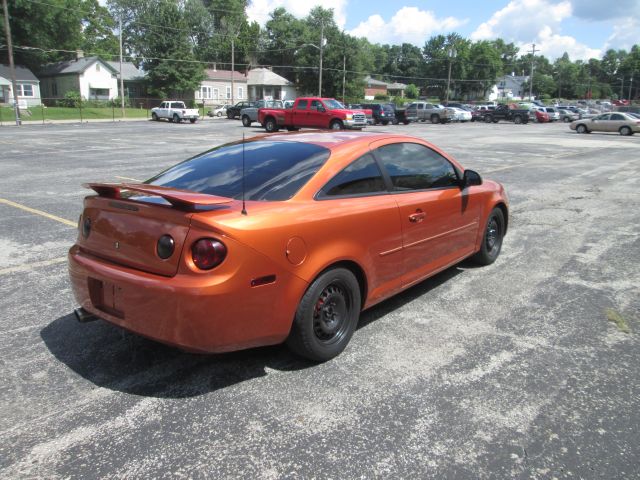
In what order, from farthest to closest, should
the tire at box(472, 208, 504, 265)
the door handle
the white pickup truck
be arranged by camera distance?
the white pickup truck → the tire at box(472, 208, 504, 265) → the door handle

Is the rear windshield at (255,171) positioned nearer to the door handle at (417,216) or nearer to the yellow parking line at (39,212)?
the door handle at (417,216)

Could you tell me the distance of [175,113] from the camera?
143 ft

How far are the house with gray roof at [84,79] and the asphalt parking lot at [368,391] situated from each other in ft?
217

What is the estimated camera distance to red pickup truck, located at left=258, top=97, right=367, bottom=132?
28.8m

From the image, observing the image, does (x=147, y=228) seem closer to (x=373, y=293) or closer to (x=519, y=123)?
(x=373, y=293)

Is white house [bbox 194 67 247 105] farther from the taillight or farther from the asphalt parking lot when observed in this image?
the taillight

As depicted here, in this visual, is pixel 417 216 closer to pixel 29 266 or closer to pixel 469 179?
pixel 469 179

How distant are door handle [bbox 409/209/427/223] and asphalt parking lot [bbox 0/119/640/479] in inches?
32.7

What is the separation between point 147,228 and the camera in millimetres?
3072

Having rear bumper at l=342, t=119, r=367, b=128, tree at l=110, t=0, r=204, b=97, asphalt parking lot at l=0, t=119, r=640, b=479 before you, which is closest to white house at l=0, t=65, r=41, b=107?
tree at l=110, t=0, r=204, b=97

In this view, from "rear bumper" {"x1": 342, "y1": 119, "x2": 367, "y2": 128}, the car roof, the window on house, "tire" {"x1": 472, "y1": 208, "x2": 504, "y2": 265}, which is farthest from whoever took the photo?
the window on house

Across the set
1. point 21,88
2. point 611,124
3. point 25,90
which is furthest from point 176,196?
point 25,90

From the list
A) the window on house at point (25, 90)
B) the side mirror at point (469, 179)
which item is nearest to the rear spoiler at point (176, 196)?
the side mirror at point (469, 179)

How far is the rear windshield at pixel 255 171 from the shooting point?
345 centimetres
